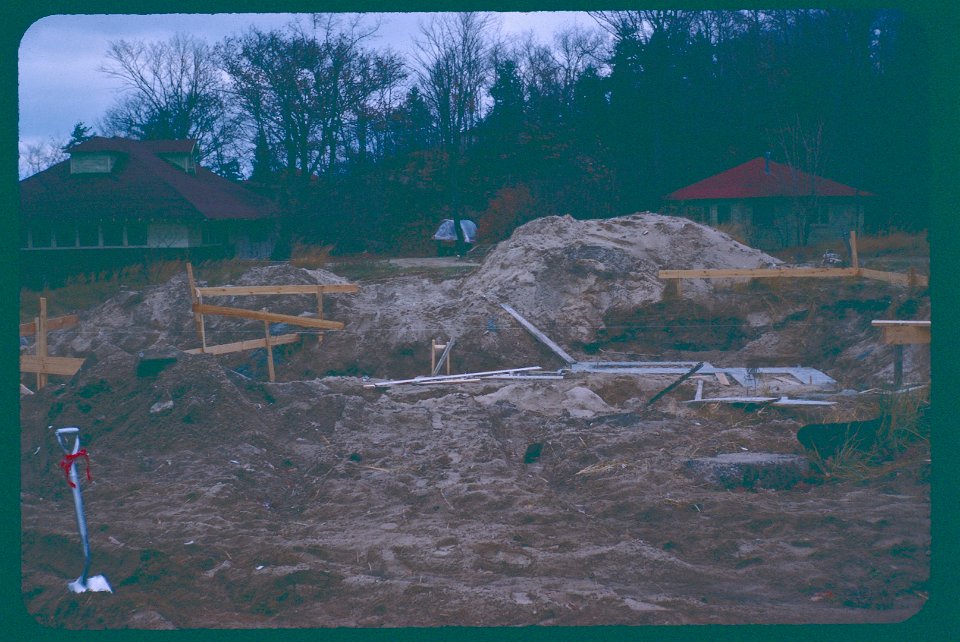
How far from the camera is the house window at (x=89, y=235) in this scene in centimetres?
2174

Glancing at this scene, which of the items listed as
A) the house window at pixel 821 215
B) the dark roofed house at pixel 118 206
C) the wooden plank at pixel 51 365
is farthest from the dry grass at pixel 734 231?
the wooden plank at pixel 51 365

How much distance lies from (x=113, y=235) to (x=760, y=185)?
1916cm

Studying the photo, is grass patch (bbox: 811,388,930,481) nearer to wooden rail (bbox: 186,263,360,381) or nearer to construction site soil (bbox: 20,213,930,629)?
construction site soil (bbox: 20,213,930,629)

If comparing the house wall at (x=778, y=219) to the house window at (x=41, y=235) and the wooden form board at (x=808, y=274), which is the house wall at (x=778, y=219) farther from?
the house window at (x=41, y=235)

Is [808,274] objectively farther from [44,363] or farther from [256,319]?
[44,363]

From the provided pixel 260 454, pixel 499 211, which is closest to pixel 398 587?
pixel 260 454

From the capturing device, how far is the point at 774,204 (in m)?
26.5

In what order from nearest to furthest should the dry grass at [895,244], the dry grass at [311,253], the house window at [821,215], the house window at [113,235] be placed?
the dry grass at [895,244] < the house window at [113,235] < the dry grass at [311,253] < the house window at [821,215]

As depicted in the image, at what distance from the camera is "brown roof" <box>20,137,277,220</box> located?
21266 millimetres

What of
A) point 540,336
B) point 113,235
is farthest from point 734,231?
point 113,235

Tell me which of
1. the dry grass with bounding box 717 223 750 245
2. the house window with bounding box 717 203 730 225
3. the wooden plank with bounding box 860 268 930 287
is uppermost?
the house window with bounding box 717 203 730 225

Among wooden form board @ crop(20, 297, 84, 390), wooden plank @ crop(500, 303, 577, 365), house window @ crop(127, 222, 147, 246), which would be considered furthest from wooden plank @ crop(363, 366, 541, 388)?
house window @ crop(127, 222, 147, 246)

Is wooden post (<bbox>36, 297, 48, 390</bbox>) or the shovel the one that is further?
wooden post (<bbox>36, 297, 48, 390</bbox>)

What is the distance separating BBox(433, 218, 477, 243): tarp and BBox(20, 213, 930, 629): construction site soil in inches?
703
